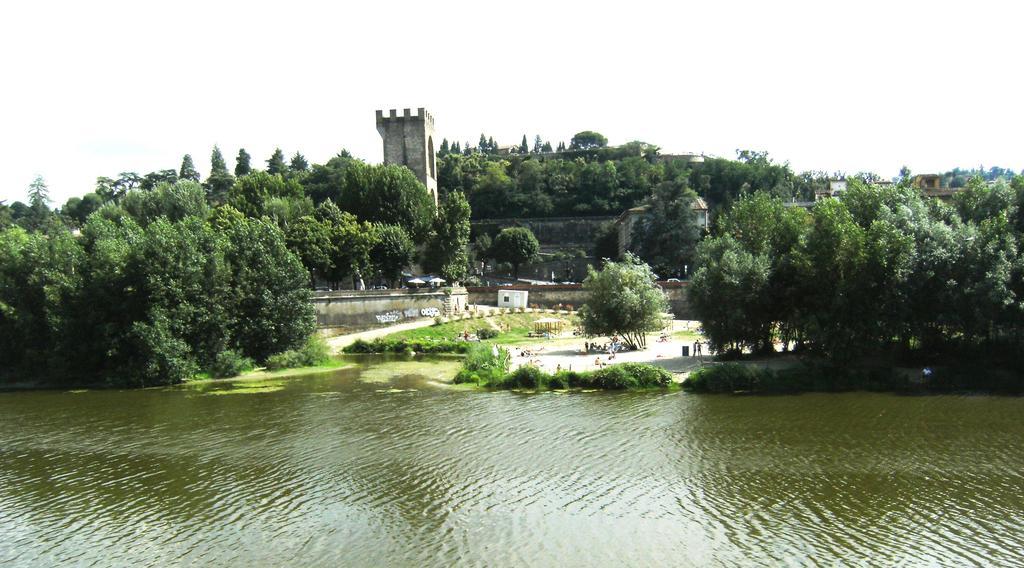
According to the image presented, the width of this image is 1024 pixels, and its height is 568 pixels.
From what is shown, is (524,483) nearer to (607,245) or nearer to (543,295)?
(543,295)

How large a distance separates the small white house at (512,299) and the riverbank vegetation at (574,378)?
2997cm

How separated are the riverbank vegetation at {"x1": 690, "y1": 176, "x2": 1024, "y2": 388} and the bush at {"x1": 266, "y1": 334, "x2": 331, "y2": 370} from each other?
A: 78.4 feet

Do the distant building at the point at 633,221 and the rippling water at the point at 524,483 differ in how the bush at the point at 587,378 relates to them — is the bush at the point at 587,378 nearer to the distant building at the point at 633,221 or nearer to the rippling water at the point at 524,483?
the rippling water at the point at 524,483

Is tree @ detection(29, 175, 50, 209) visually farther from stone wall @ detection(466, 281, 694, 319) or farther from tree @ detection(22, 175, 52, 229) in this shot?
stone wall @ detection(466, 281, 694, 319)

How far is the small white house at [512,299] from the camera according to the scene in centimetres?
6675

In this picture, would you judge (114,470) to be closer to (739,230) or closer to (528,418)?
(528,418)

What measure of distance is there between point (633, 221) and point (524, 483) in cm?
7200

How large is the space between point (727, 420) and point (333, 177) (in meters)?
95.7

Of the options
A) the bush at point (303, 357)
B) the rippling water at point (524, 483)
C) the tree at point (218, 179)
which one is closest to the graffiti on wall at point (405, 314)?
the bush at point (303, 357)

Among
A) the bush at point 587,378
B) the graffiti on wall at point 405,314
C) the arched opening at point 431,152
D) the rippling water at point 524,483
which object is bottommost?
the rippling water at point 524,483

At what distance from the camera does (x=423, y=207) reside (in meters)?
74.4

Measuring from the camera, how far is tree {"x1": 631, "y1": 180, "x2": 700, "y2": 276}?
80.3m

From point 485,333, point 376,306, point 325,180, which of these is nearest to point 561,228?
point 325,180

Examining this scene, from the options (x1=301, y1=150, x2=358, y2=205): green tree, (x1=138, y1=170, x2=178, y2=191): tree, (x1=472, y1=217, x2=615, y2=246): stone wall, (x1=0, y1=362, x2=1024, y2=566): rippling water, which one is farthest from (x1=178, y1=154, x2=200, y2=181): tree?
(x1=0, y1=362, x2=1024, y2=566): rippling water
